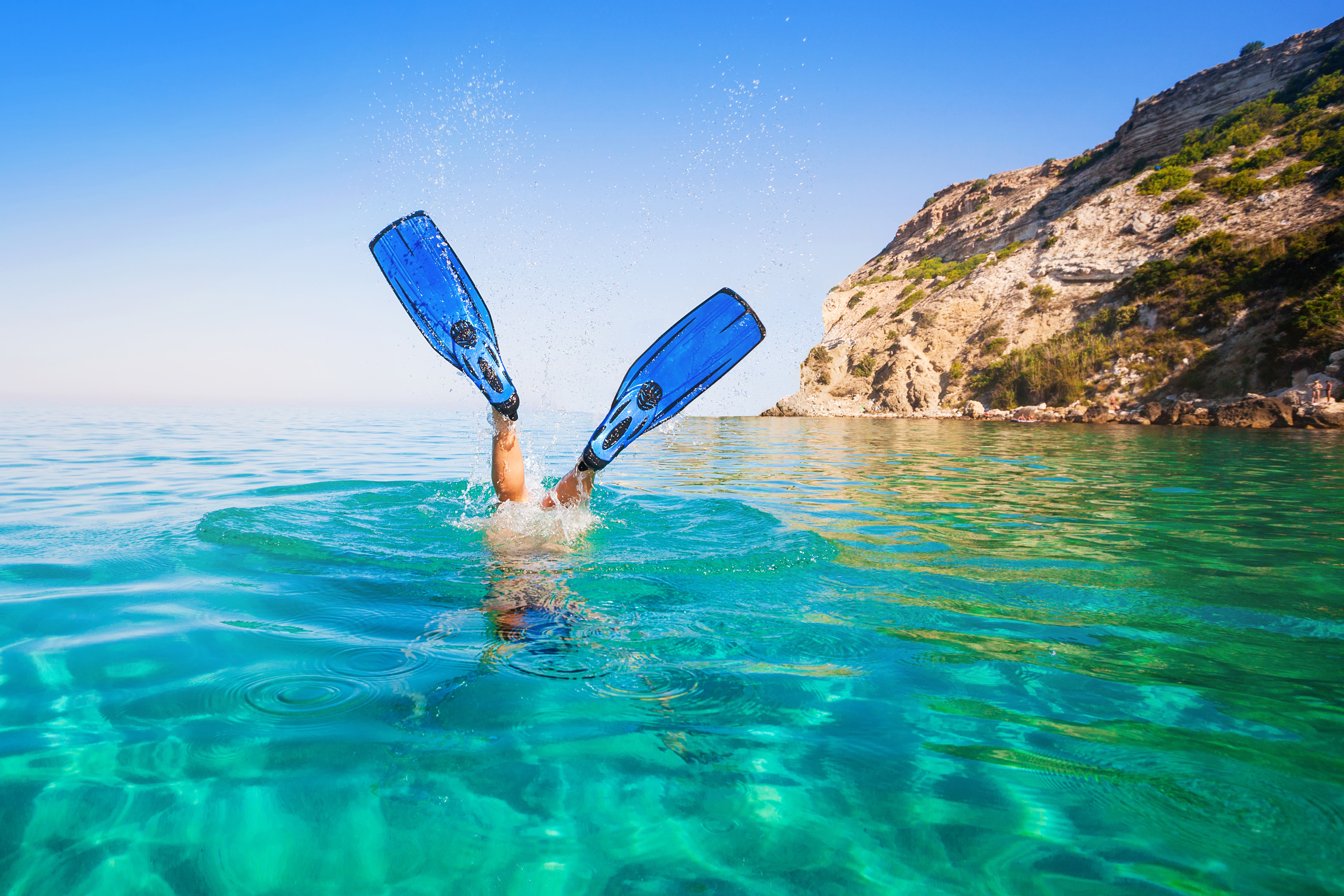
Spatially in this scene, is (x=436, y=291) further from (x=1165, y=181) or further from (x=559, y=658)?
(x=1165, y=181)

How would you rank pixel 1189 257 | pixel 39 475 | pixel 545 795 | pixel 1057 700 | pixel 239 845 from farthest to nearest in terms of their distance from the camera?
pixel 1189 257 → pixel 39 475 → pixel 1057 700 → pixel 545 795 → pixel 239 845

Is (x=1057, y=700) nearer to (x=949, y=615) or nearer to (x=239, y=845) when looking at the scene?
(x=949, y=615)

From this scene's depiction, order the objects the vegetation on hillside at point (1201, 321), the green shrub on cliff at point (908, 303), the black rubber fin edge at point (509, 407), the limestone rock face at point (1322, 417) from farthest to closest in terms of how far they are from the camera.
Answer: the green shrub on cliff at point (908, 303) → the vegetation on hillside at point (1201, 321) → the limestone rock face at point (1322, 417) → the black rubber fin edge at point (509, 407)

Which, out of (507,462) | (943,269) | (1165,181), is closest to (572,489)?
(507,462)

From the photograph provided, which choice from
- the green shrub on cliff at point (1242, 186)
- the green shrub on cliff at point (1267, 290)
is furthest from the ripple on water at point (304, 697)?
the green shrub on cliff at point (1242, 186)

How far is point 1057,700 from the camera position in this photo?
251 centimetres

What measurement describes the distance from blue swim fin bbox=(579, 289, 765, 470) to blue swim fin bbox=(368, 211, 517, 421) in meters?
0.85

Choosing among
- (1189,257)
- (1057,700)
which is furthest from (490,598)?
(1189,257)

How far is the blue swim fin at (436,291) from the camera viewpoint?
5352mm

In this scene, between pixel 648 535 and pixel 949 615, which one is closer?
pixel 949 615

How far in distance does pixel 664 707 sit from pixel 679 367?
11.8 feet

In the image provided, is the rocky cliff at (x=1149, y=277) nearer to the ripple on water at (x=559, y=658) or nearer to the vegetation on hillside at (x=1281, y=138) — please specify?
the vegetation on hillside at (x=1281, y=138)

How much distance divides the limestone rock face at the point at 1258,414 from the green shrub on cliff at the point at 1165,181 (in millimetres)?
24823

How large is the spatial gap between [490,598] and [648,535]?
2.04 m
